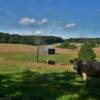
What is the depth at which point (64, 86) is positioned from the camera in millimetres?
12695

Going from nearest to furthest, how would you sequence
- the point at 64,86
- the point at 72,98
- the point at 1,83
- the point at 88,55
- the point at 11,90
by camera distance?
the point at 72,98
the point at 11,90
the point at 64,86
the point at 1,83
the point at 88,55

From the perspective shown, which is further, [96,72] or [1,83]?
[96,72]

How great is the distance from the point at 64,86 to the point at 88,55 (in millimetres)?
57099

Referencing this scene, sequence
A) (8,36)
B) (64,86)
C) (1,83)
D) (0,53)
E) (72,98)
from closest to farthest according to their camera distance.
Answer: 1. (72,98)
2. (64,86)
3. (1,83)
4. (0,53)
5. (8,36)

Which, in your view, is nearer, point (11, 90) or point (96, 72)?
point (11, 90)

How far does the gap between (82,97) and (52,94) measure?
121cm

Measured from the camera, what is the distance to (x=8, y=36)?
145625 mm

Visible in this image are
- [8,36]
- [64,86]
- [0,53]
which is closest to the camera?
[64,86]

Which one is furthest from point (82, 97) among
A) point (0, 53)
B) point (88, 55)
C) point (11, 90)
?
point (0, 53)

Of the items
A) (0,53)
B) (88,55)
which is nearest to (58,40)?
(0,53)

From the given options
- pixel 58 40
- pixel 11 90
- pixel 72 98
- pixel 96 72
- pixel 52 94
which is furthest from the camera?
pixel 58 40

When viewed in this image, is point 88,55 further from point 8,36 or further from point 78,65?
point 8,36

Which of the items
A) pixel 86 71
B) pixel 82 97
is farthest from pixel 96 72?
pixel 82 97

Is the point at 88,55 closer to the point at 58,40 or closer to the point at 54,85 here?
the point at 54,85
